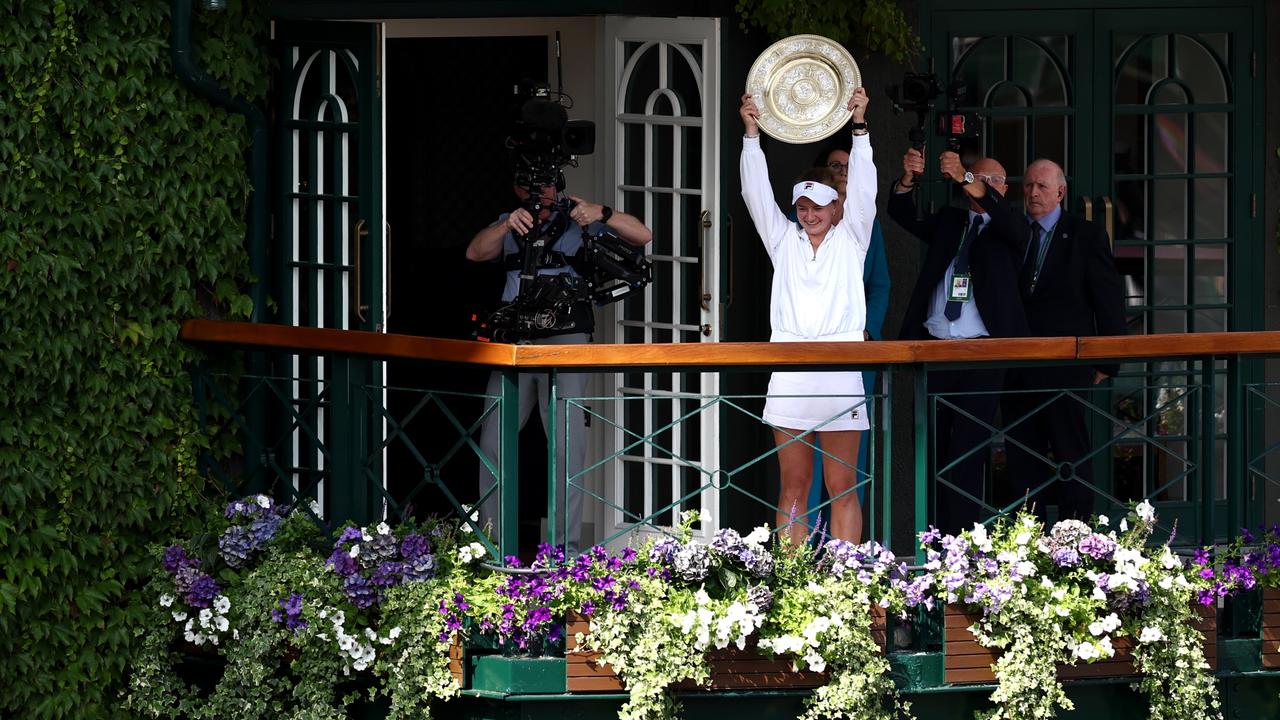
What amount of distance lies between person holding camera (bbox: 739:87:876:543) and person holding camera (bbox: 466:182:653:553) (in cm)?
56

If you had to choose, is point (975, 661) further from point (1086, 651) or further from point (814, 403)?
point (814, 403)

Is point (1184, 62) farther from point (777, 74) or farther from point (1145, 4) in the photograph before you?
point (777, 74)

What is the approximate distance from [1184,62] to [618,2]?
2672 mm

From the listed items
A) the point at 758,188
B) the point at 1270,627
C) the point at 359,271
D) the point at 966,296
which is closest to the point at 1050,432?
the point at 966,296

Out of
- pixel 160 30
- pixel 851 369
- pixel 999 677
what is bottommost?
pixel 999 677

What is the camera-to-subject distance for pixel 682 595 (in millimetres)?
6262

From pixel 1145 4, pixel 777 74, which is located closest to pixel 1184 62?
pixel 1145 4

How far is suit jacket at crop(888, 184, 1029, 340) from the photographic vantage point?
725 centimetres

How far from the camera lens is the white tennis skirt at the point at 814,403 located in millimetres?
6941

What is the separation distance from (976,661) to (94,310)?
128 inches

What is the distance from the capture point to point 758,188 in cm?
718

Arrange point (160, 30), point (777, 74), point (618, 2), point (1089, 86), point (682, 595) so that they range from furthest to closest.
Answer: point (1089, 86) < point (618, 2) < point (777, 74) < point (160, 30) < point (682, 595)

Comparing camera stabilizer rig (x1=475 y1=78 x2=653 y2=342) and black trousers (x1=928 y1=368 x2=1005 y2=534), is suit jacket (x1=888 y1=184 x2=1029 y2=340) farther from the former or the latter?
camera stabilizer rig (x1=475 y1=78 x2=653 y2=342)

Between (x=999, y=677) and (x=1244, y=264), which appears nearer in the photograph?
(x=999, y=677)
